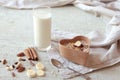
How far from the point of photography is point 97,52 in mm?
1030

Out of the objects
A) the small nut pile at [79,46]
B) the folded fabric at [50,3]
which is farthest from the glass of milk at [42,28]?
the folded fabric at [50,3]

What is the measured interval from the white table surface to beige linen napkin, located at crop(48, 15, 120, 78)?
0.08 ft

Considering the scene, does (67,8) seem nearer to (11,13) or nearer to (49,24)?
(11,13)

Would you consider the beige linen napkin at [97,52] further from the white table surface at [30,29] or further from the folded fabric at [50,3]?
the folded fabric at [50,3]

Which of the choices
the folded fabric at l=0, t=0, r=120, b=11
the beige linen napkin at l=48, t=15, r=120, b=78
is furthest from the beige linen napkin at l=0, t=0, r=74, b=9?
the beige linen napkin at l=48, t=15, r=120, b=78

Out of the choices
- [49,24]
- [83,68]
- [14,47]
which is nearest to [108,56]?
[83,68]

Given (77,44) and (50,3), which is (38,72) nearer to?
(77,44)

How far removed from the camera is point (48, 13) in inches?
41.8

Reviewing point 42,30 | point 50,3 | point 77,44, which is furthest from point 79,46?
point 50,3

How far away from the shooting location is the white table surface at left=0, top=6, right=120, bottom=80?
0.94 meters

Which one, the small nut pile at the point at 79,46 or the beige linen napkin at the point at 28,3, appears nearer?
the small nut pile at the point at 79,46

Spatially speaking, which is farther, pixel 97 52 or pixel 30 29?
pixel 30 29

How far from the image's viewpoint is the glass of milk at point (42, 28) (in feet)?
3.41

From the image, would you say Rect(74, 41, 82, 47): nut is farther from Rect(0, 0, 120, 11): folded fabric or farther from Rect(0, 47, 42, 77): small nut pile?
Rect(0, 0, 120, 11): folded fabric
